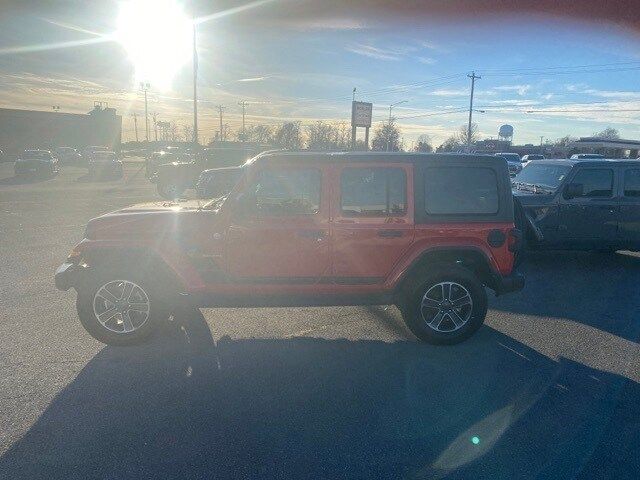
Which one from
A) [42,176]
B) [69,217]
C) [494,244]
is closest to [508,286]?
[494,244]

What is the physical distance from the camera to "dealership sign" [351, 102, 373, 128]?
720 inches

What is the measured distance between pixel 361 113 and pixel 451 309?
15.6 m

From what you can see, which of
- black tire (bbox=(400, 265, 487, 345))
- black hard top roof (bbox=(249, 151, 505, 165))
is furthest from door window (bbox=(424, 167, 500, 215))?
black tire (bbox=(400, 265, 487, 345))

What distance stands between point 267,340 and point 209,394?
1126 mm

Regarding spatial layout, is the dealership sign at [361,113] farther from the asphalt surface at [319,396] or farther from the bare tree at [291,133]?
the bare tree at [291,133]

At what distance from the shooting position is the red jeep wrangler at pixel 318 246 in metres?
4.34

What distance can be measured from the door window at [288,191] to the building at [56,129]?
6973 centimetres

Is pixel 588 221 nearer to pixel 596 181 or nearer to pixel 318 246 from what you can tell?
pixel 596 181

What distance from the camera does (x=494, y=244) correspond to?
14.8 feet

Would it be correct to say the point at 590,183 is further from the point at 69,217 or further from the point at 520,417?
the point at 69,217

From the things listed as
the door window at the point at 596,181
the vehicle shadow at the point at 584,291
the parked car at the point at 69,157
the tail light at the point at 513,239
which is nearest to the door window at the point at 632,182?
the door window at the point at 596,181

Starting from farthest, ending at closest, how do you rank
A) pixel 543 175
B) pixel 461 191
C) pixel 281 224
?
pixel 543 175, pixel 461 191, pixel 281 224

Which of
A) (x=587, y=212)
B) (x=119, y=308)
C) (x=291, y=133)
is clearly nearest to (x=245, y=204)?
(x=119, y=308)

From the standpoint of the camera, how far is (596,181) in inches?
313
